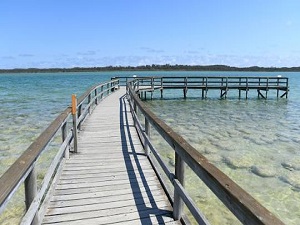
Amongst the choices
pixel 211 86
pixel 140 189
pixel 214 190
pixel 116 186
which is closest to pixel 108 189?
pixel 116 186

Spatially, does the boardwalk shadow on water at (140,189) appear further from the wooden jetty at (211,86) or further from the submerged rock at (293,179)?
the wooden jetty at (211,86)

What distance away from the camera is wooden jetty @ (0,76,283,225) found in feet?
6.46

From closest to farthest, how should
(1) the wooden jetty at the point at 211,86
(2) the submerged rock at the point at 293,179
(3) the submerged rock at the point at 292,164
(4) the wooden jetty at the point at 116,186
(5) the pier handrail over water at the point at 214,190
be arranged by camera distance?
(5) the pier handrail over water at the point at 214,190 < (4) the wooden jetty at the point at 116,186 < (2) the submerged rock at the point at 293,179 < (3) the submerged rock at the point at 292,164 < (1) the wooden jetty at the point at 211,86

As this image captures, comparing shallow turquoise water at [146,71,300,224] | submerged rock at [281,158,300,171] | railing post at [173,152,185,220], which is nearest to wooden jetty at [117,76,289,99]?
shallow turquoise water at [146,71,300,224]

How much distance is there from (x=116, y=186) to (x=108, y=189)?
15 cm

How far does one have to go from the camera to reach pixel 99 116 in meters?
10.4

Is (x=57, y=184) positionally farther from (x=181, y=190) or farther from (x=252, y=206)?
(x=252, y=206)

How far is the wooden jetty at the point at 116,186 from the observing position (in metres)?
1.97

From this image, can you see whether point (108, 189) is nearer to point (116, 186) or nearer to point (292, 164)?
point (116, 186)

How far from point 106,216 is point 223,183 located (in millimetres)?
1794

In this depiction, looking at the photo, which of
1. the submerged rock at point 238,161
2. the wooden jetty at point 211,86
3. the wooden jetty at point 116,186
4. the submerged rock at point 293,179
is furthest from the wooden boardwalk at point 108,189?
the wooden jetty at point 211,86

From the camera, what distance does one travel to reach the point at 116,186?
416 centimetres

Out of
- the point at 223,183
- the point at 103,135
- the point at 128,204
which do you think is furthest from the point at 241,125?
the point at 223,183

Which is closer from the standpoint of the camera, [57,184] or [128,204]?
[128,204]
